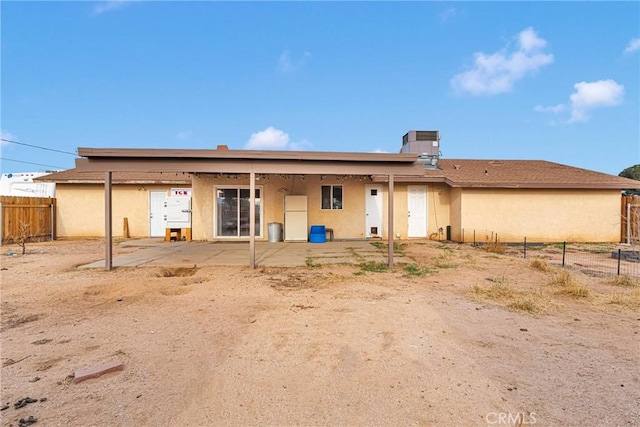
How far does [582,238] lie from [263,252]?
1275cm

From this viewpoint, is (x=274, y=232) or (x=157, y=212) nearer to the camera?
(x=274, y=232)

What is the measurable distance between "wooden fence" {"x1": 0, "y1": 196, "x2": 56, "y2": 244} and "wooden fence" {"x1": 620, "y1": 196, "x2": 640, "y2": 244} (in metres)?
22.9

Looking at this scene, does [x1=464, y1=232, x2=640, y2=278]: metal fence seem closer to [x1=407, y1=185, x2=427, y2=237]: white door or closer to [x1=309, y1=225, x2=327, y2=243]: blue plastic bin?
[x1=407, y1=185, x2=427, y2=237]: white door

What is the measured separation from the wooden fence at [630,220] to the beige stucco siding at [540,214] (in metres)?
0.43

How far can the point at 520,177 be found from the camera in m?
13.9

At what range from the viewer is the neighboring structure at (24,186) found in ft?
51.4

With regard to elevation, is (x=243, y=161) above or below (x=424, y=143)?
below

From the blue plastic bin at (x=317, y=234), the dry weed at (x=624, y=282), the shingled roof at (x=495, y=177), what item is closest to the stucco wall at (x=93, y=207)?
the shingled roof at (x=495, y=177)

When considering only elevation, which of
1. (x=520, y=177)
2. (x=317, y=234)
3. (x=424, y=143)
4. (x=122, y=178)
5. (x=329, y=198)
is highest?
(x=424, y=143)

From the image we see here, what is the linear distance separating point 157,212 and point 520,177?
52.6 feet

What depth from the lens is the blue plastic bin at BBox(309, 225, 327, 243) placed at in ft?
44.5

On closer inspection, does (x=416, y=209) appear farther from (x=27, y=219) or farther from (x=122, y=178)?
(x=27, y=219)

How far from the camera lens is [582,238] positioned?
13.6 m

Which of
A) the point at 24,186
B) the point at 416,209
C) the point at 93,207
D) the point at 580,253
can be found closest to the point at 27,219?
the point at 93,207
